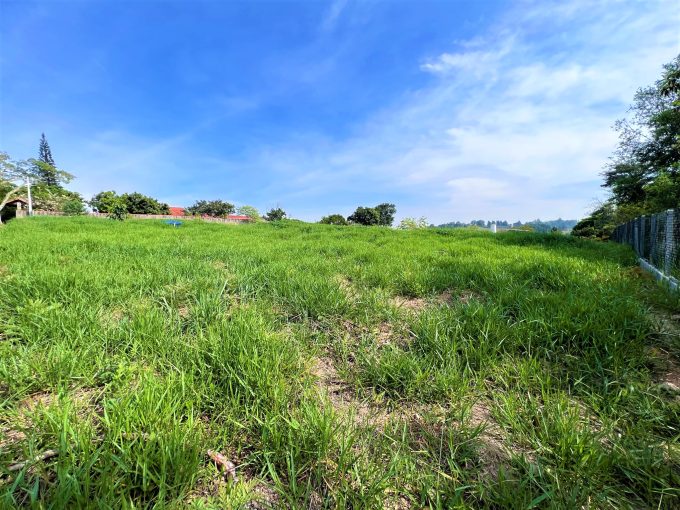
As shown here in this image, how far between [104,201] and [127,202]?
2765 mm

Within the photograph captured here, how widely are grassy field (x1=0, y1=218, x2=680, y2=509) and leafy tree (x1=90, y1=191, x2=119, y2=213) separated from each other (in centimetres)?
5080

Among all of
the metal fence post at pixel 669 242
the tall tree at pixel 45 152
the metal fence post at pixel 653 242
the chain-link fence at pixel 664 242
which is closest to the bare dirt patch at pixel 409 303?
the chain-link fence at pixel 664 242

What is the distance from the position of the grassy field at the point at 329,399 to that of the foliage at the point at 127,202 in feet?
166

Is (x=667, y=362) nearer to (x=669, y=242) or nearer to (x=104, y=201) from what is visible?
(x=669, y=242)

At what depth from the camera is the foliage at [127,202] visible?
43312 millimetres

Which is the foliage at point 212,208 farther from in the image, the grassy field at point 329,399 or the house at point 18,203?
the grassy field at point 329,399

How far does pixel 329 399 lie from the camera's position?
150 centimetres

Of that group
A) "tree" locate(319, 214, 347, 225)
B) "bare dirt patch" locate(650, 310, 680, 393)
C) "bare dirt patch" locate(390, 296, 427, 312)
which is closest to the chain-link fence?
"bare dirt patch" locate(650, 310, 680, 393)

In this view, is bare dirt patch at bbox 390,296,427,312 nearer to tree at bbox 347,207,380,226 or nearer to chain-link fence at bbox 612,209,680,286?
chain-link fence at bbox 612,209,680,286

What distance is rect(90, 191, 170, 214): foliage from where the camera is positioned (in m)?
43.3

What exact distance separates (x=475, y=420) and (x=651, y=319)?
1818 millimetres

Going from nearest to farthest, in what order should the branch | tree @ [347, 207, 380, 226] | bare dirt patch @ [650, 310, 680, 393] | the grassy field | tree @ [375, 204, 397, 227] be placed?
the grassy field
bare dirt patch @ [650, 310, 680, 393]
the branch
tree @ [347, 207, 380, 226]
tree @ [375, 204, 397, 227]

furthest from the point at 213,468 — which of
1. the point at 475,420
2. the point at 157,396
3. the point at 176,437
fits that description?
the point at 475,420

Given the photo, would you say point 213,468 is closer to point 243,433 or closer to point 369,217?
point 243,433
